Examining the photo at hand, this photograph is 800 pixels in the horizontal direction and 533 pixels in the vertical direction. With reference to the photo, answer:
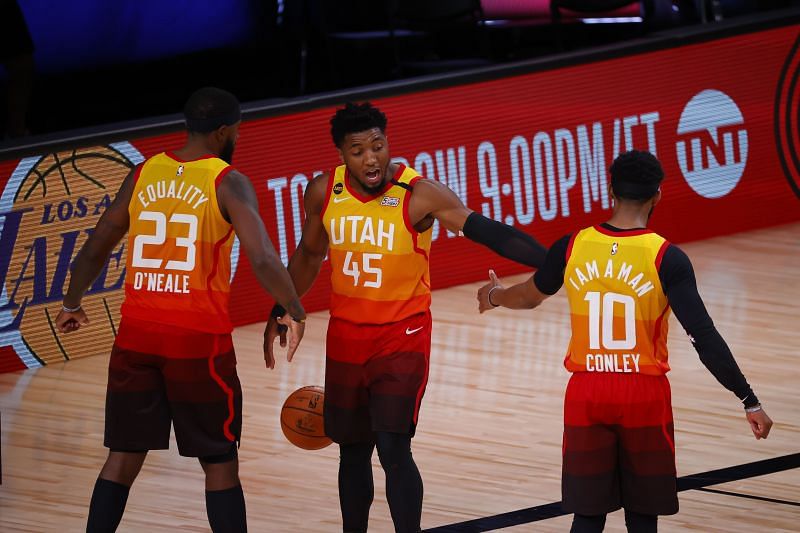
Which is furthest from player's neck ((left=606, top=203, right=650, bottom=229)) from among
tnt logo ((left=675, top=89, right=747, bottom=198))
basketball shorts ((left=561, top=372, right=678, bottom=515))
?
Result: tnt logo ((left=675, top=89, right=747, bottom=198))

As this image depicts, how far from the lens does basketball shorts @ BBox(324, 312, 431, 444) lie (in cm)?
635

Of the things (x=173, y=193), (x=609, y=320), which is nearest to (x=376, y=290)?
(x=173, y=193)

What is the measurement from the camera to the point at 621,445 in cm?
569

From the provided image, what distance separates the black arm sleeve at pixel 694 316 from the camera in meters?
5.46

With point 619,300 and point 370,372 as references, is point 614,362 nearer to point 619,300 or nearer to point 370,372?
point 619,300

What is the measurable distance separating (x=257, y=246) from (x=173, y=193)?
419 mm

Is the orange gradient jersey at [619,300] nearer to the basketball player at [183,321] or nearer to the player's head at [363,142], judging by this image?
the player's head at [363,142]

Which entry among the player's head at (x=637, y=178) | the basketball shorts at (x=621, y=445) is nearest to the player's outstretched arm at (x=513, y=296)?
the basketball shorts at (x=621, y=445)

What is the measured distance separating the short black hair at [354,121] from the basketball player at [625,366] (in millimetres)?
1084

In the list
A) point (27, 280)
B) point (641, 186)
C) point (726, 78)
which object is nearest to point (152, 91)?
point (27, 280)

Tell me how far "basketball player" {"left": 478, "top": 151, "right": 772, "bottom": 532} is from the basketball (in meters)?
1.53

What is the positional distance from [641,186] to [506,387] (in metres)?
3.92

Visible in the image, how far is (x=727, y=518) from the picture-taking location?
7.14 meters

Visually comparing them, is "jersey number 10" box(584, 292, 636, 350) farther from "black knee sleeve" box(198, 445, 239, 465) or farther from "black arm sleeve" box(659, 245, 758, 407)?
"black knee sleeve" box(198, 445, 239, 465)
